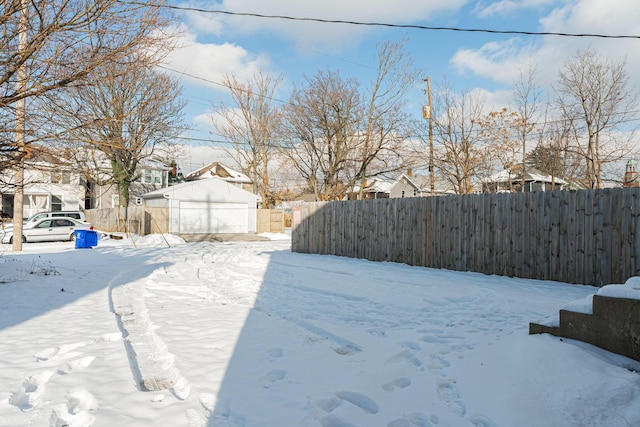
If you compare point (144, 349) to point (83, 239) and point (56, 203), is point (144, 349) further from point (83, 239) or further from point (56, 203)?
point (56, 203)

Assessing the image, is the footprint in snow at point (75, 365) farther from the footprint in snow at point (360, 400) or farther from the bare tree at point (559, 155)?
the bare tree at point (559, 155)

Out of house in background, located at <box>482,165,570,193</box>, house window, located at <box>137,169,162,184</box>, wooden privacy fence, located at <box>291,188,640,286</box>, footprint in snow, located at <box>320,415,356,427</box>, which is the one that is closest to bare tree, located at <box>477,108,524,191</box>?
house in background, located at <box>482,165,570,193</box>

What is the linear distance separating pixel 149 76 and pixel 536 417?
24.8 m

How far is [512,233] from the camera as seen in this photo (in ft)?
27.8

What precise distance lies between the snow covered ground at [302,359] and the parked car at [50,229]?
14.2 meters

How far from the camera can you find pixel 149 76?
905 inches

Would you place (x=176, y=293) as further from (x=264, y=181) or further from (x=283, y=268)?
(x=264, y=181)

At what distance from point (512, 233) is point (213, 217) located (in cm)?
2337

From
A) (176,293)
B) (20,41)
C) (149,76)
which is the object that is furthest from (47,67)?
(149,76)

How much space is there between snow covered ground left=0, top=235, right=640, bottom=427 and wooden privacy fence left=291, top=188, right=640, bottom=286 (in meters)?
0.63

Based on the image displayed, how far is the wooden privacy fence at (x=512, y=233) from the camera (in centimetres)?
716

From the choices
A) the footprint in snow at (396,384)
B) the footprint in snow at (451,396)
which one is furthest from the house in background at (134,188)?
the footprint in snow at (451,396)

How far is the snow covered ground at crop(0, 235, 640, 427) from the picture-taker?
2797 mm

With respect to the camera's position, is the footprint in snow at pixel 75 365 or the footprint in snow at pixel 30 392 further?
the footprint in snow at pixel 75 365
